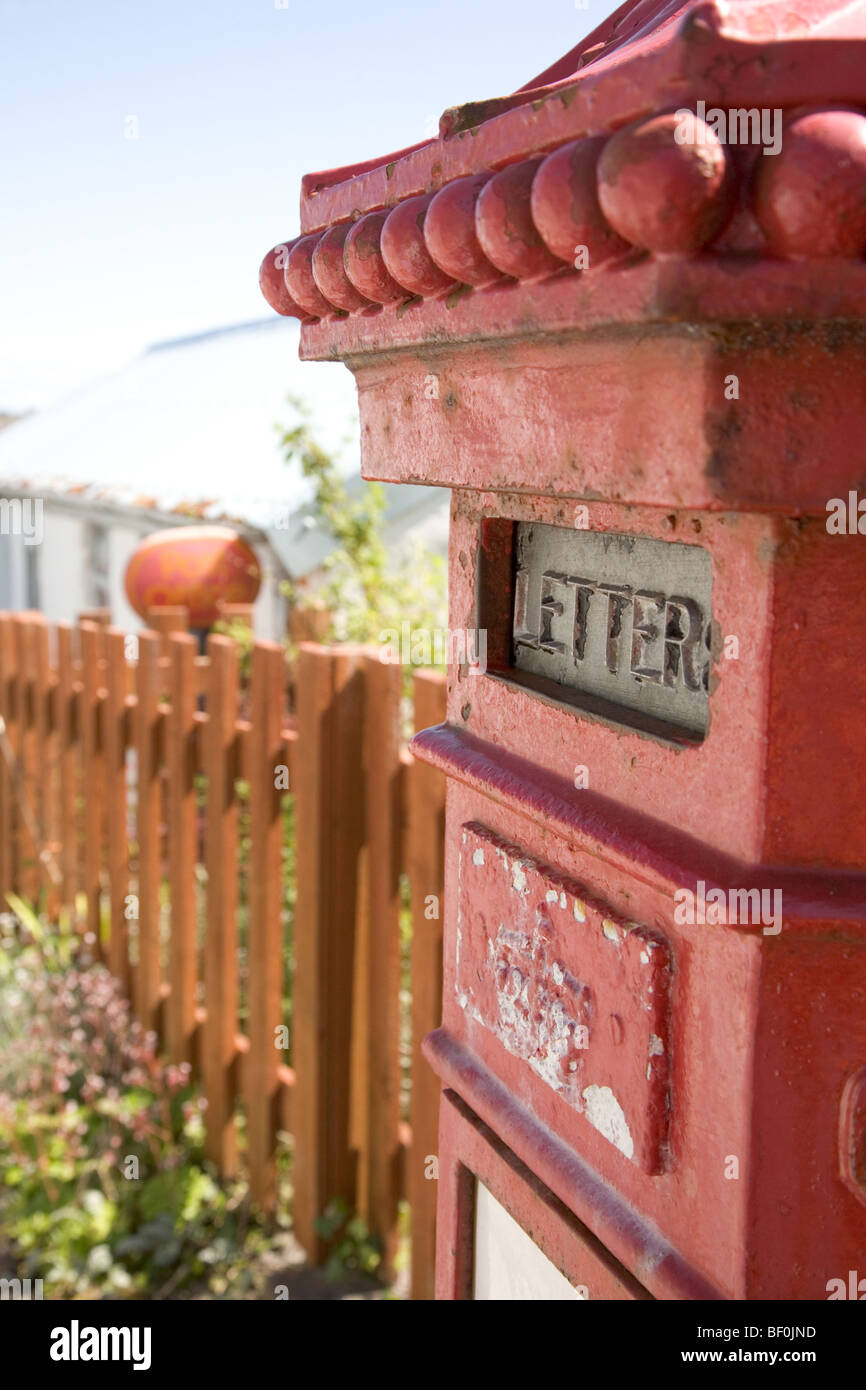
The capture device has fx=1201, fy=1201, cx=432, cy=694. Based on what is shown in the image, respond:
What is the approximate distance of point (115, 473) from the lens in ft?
34.2

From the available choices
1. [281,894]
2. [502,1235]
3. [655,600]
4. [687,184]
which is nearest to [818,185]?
[687,184]

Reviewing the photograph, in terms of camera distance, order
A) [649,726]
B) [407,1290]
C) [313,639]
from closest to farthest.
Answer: [649,726]
[407,1290]
[313,639]

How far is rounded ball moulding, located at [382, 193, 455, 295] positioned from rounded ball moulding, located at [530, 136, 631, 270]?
0.58 feet

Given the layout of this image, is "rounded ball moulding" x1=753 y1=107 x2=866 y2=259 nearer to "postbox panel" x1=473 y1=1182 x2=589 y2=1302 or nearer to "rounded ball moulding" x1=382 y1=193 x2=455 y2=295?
"rounded ball moulding" x1=382 y1=193 x2=455 y2=295

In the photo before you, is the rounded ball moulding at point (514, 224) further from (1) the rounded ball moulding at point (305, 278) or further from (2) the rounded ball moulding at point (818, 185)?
(1) the rounded ball moulding at point (305, 278)

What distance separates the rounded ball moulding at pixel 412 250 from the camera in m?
0.92

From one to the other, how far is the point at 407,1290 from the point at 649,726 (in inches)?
108

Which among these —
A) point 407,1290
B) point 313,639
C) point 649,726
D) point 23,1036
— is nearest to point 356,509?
point 313,639

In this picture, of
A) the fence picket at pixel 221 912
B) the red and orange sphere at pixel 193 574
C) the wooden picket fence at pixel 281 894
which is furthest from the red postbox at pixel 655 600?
the red and orange sphere at pixel 193 574

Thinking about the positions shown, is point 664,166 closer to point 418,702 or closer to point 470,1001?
point 470,1001

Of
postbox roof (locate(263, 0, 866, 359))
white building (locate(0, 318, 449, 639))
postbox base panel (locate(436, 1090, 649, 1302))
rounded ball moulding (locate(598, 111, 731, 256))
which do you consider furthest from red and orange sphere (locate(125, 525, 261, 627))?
rounded ball moulding (locate(598, 111, 731, 256))

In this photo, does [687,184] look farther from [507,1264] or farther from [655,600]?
[507,1264]

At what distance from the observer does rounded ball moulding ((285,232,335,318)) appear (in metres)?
1.14

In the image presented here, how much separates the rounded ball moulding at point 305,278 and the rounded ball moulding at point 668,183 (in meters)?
0.51
